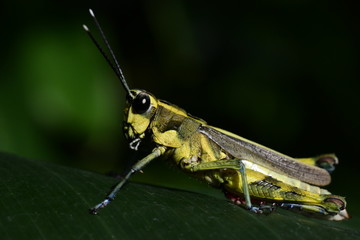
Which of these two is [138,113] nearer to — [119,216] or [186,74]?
[119,216]

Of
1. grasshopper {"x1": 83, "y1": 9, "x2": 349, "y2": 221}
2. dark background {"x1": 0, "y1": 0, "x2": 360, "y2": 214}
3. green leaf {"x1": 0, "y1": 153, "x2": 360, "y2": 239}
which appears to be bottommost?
green leaf {"x1": 0, "y1": 153, "x2": 360, "y2": 239}

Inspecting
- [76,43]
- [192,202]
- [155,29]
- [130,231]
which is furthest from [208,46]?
[130,231]

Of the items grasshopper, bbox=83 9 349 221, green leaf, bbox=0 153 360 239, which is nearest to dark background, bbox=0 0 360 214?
grasshopper, bbox=83 9 349 221

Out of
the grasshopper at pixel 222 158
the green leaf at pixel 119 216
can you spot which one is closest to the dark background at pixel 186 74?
the grasshopper at pixel 222 158

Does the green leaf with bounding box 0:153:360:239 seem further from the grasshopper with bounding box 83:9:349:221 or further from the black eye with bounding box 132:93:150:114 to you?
the black eye with bounding box 132:93:150:114

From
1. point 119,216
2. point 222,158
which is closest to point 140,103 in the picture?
point 222,158

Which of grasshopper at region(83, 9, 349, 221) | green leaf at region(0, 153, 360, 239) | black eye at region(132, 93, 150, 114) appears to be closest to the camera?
green leaf at region(0, 153, 360, 239)

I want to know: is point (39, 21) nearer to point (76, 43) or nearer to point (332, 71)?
point (76, 43)
